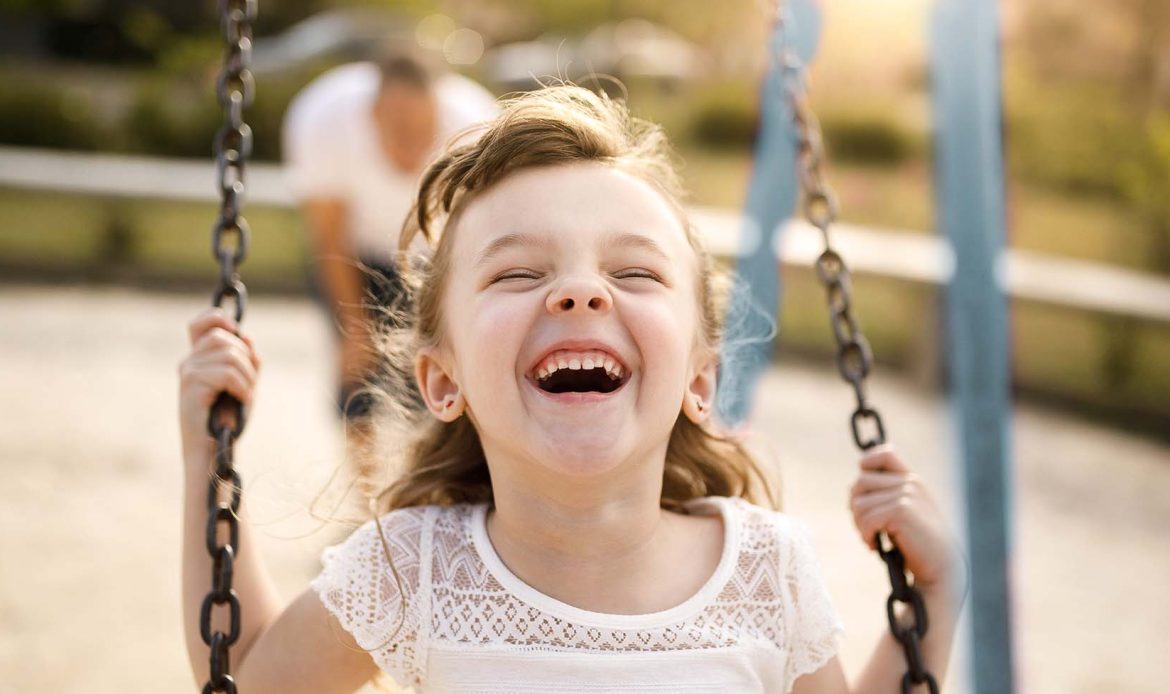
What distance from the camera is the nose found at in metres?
1.44

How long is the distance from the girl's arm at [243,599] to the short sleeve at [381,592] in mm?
32

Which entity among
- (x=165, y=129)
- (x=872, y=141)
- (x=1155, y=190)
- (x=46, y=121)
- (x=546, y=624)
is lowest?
(x=546, y=624)

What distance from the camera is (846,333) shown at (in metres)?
1.88

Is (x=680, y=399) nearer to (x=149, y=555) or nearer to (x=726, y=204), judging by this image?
(x=149, y=555)

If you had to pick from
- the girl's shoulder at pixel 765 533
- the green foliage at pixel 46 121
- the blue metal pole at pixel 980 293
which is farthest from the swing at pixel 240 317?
the green foliage at pixel 46 121

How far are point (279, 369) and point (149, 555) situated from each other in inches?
108

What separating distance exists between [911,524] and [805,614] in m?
0.19

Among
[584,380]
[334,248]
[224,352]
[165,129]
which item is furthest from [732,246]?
[165,129]

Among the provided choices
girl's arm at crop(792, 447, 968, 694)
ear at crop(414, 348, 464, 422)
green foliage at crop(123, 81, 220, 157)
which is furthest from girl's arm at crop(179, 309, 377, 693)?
green foliage at crop(123, 81, 220, 157)

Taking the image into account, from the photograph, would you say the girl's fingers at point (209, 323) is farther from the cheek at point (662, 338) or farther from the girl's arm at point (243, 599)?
the cheek at point (662, 338)

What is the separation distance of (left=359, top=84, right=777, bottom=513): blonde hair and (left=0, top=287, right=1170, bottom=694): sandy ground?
0.54 feet

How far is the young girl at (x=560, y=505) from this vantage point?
4.84ft

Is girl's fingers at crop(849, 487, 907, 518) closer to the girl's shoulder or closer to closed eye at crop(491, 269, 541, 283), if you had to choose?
the girl's shoulder

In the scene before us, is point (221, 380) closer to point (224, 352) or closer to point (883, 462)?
point (224, 352)
